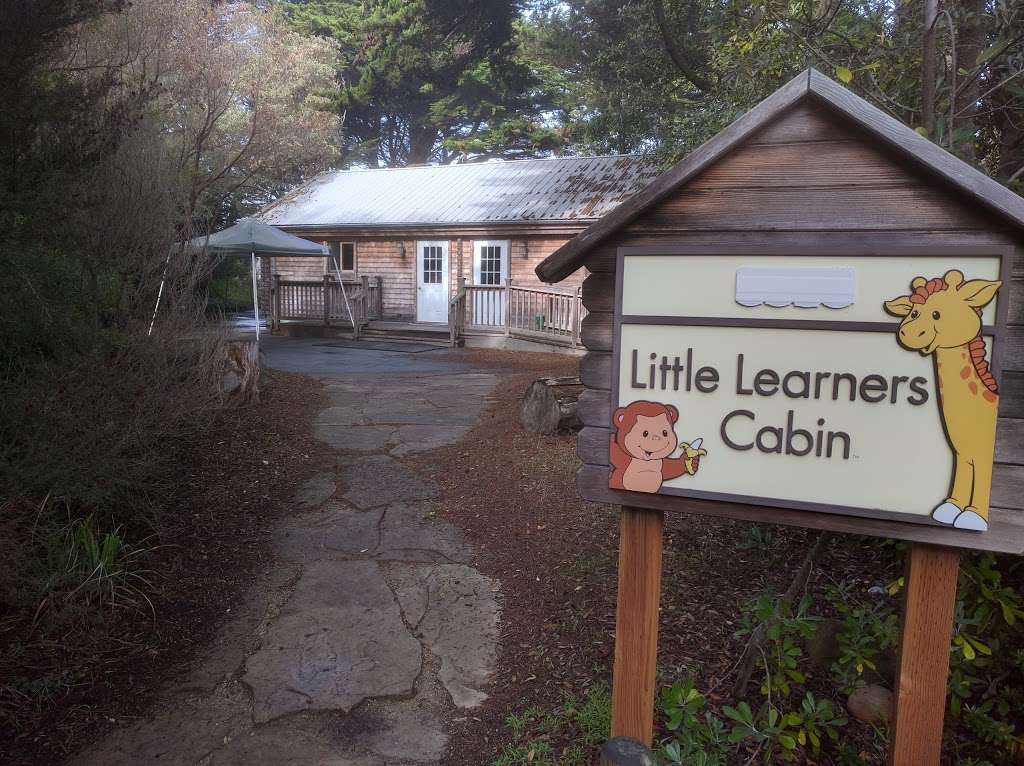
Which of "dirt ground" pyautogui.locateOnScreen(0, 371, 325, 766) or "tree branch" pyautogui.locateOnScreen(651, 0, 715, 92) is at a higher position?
"tree branch" pyautogui.locateOnScreen(651, 0, 715, 92)

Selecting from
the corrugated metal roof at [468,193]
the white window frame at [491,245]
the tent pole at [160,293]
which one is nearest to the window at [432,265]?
the corrugated metal roof at [468,193]

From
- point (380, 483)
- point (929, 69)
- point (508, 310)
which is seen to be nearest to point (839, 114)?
point (929, 69)

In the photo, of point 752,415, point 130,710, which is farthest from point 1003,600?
point 130,710

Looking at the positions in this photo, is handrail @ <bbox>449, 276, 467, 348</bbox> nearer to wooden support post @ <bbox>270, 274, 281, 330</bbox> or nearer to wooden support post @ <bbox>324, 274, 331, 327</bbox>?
wooden support post @ <bbox>324, 274, 331, 327</bbox>

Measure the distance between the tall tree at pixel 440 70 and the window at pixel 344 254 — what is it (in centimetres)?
Answer: 1370

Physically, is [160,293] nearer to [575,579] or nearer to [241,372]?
[241,372]

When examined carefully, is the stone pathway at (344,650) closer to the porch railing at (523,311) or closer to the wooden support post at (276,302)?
the porch railing at (523,311)

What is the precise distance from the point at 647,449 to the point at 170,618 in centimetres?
278

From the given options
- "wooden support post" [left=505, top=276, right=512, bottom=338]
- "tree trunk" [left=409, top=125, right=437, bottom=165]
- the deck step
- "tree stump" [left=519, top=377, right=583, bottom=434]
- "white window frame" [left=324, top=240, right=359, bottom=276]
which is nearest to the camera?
"tree stump" [left=519, top=377, right=583, bottom=434]

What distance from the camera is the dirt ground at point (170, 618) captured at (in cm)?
288

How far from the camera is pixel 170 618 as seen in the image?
3695 mm

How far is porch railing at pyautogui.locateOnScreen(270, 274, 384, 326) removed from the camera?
59.7 ft

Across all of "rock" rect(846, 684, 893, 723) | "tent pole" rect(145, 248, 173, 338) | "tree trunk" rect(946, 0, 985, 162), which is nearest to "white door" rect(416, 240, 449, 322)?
"tent pole" rect(145, 248, 173, 338)

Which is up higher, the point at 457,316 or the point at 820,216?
the point at 820,216
